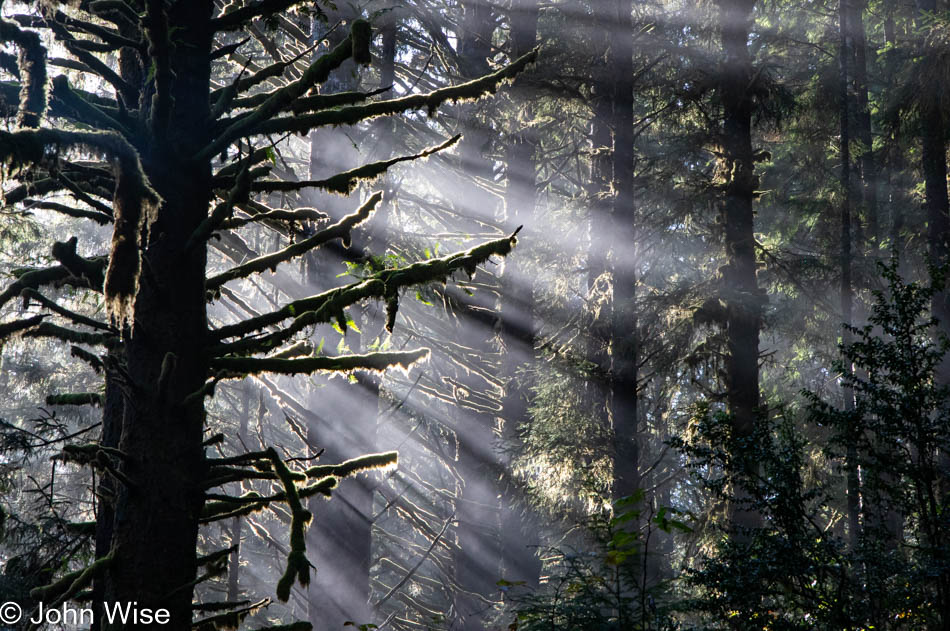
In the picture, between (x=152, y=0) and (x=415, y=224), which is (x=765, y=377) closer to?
(x=415, y=224)

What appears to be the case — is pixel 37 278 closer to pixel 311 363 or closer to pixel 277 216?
pixel 277 216

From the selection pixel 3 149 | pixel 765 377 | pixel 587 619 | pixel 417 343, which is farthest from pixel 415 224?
pixel 3 149

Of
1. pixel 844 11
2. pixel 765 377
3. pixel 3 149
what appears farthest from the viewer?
pixel 765 377

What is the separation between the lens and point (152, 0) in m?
3.03

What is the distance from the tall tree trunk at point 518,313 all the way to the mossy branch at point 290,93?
926cm

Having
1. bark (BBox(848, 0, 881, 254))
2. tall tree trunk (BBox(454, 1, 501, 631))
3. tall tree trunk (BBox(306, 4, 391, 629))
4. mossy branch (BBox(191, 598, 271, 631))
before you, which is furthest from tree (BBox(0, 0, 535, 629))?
bark (BBox(848, 0, 881, 254))

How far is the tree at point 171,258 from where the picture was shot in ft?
9.87

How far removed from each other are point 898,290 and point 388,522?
23.8 meters

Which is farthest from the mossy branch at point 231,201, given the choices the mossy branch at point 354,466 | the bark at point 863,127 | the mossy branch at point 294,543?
the bark at point 863,127

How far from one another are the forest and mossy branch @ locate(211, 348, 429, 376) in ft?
0.05

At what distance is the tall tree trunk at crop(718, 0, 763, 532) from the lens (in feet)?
35.3

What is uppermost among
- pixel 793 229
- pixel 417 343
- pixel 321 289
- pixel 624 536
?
pixel 793 229

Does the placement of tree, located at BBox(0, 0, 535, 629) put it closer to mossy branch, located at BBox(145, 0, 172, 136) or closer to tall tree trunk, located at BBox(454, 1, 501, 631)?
mossy branch, located at BBox(145, 0, 172, 136)

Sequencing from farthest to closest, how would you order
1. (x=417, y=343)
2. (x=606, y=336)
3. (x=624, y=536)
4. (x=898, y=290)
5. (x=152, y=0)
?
(x=417, y=343), (x=606, y=336), (x=898, y=290), (x=624, y=536), (x=152, y=0)
